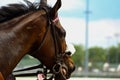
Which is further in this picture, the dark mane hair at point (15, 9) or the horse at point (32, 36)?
the dark mane hair at point (15, 9)

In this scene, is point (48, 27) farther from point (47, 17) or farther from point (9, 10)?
point (9, 10)

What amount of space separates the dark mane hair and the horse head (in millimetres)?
142

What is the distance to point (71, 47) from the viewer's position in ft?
19.0

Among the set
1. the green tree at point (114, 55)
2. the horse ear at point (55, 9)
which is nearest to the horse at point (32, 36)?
the horse ear at point (55, 9)

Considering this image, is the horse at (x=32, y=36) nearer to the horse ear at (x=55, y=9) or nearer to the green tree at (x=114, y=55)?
the horse ear at (x=55, y=9)

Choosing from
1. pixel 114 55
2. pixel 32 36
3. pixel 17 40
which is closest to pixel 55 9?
pixel 32 36

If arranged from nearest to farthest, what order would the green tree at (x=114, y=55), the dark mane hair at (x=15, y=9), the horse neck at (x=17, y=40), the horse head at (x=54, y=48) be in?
the horse neck at (x=17, y=40)
the dark mane hair at (x=15, y=9)
the horse head at (x=54, y=48)
the green tree at (x=114, y=55)

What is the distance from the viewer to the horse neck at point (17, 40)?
16.4ft

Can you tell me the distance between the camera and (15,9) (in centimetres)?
527

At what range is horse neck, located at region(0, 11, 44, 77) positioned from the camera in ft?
16.4

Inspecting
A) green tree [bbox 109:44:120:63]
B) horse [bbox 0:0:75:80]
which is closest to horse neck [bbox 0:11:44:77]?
horse [bbox 0:0:75:80]

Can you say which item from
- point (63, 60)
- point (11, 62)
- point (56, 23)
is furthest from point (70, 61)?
point (11, 62)

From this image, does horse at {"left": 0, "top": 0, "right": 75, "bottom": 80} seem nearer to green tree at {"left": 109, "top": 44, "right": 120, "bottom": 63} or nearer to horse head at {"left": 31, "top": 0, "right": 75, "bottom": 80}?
horse head at {"left": 31, "top": 0, "right": 75, "bottom": 80}

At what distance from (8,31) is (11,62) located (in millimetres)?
336
